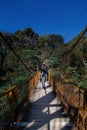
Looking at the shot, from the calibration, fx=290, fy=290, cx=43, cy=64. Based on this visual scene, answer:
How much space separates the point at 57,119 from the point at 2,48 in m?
45.8

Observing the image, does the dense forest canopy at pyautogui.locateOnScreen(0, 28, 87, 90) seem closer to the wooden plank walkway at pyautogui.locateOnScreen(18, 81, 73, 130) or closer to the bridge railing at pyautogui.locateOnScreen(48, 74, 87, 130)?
the wooden plank walkway at pyautogui.locateOnScreen(18, 81, 73, 130)

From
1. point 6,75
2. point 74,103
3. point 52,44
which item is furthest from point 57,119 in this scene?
point 52,44

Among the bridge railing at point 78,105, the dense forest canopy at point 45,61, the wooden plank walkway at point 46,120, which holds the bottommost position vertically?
the wooden plank walkway at point 46,120

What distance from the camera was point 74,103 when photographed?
276 inches

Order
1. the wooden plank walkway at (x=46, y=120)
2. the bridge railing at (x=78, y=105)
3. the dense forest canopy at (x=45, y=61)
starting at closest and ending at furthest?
the bridge railing at (x=78, y=105), the wooden plank walkway at (x=46, y=120), the dense forest canopy at (x=45, y=61)

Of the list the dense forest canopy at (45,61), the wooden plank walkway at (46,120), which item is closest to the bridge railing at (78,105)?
the wooden plank walkway at (46,120)

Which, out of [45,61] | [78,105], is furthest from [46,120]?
[45,61]

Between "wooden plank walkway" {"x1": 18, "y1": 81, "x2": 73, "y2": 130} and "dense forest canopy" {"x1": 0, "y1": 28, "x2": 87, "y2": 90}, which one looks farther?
"dense forest canopy" {"x1": 0, "y1": 28, "x2": 87, "y2": 90}

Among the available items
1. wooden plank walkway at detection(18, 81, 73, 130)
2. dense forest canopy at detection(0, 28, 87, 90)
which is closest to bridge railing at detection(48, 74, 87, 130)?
wooden plank walkway at detection(18, 81, 73, 130)

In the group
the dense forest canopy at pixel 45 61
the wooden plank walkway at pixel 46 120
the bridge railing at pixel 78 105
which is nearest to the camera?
the bridge railing at pixel 78 105

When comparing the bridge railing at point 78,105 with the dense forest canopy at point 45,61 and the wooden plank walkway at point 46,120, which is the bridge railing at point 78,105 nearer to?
the wooden plank walkway at point 46,120

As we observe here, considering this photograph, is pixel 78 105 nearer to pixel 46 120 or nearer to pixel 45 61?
pixel 46 120

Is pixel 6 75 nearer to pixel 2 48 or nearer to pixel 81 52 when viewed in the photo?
pixel 2 48

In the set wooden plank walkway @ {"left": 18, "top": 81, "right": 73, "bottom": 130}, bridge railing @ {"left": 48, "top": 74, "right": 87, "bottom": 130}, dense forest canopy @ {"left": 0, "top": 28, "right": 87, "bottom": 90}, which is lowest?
wooden plank walkway @ {"left": 18, "top": 81, "right": 73, "bottom": 130}
